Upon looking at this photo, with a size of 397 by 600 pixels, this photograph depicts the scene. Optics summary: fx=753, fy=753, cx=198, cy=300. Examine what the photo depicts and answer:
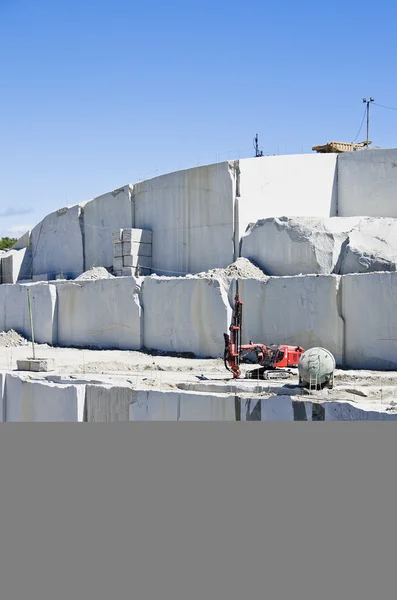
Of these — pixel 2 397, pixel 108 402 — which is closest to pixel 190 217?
pixel 2 397

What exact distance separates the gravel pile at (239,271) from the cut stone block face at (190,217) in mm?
1170

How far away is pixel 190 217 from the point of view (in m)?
22.1

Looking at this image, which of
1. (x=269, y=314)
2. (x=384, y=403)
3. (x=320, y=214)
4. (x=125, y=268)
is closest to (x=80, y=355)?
(x=125, y=268)

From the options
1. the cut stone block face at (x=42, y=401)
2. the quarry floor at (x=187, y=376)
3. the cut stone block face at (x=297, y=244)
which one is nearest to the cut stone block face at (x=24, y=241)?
the quarry floor at (x=187, y=376)

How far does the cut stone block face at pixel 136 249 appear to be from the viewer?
22.7m

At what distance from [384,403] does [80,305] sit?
12010 mm

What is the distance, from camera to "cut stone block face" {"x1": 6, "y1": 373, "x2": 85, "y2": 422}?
1453cm

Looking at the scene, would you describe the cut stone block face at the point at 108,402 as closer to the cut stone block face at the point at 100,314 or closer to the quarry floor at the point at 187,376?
the quarry floor at the point at 187,376

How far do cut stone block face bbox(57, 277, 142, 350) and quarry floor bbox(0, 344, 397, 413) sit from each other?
1.93 feet

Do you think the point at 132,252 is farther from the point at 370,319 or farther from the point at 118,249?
the point at 370,319

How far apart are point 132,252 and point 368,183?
283 inches

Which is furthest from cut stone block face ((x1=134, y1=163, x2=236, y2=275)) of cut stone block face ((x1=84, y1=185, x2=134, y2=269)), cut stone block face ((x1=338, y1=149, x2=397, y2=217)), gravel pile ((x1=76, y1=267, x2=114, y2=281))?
cut stone block face ((x1=338, y1=149, x2=397, y2=217))

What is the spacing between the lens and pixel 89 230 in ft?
86.5

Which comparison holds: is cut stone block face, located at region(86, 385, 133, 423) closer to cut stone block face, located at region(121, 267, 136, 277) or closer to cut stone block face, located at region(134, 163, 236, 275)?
cut stone block face, located at region(134, 163, 236, 275)
